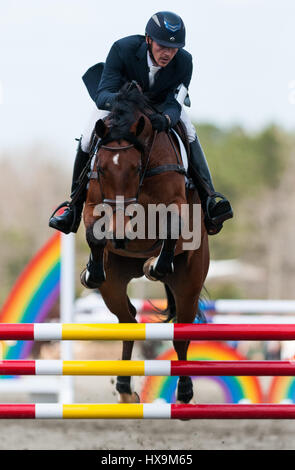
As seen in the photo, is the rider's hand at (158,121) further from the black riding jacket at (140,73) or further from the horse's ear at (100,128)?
the horse's ear at (100,128)

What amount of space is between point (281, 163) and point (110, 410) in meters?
37.1

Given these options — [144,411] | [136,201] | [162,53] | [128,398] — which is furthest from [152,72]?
[128,398]

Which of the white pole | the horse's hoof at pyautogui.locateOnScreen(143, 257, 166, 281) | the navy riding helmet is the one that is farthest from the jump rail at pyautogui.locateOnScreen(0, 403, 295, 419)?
the white pole

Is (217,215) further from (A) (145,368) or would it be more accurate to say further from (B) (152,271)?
(A) (145,368)

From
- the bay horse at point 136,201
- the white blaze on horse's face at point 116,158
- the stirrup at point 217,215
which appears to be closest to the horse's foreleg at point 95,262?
the bay horse at point 136,201

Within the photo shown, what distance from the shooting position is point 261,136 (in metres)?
40.7

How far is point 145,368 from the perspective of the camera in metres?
4.12

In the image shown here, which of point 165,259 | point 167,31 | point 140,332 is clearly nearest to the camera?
point 140,332

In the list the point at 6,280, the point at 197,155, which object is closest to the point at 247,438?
the point at 197,155

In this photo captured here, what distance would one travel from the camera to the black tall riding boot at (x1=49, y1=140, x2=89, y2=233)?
15.5ft

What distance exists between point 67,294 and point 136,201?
3649 millimetres

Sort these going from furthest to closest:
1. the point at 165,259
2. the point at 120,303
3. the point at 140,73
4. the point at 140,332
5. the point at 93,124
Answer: the point at 120,303 → the point at 93,124 → the point at 140,73 → the point at 165,259 → the point at 140,332
